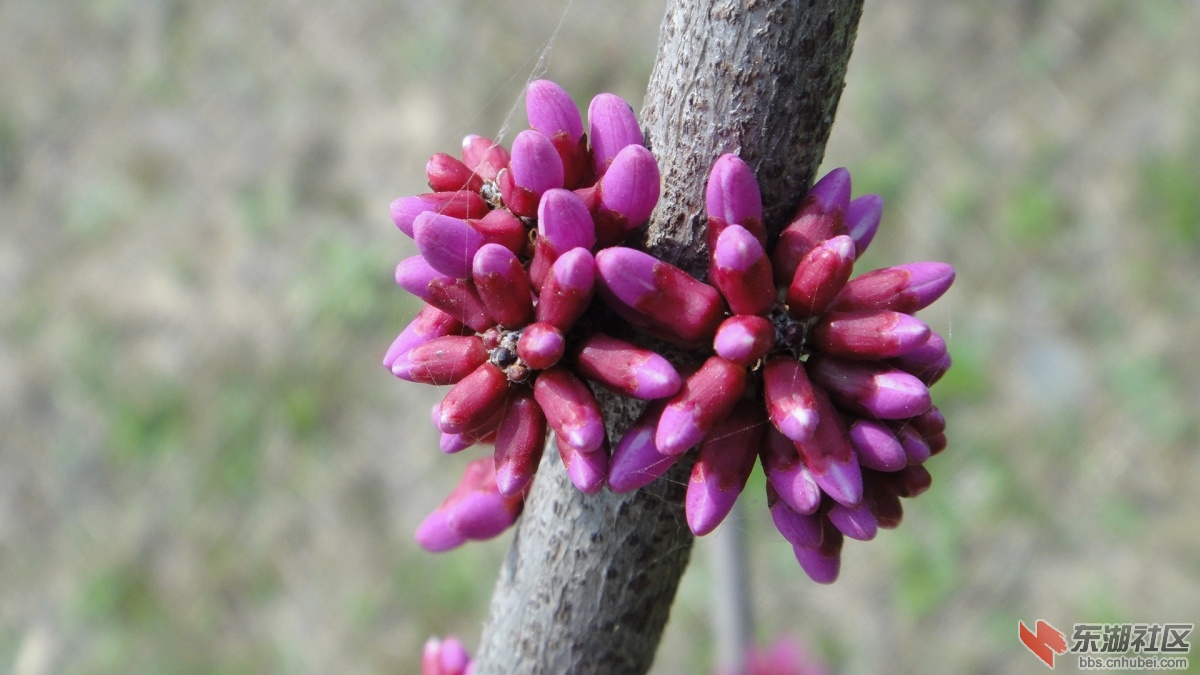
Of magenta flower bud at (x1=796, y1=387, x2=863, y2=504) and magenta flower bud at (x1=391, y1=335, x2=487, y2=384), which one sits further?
magenta flower bud at (x1=391, y1=335, x2=487, y2=384)

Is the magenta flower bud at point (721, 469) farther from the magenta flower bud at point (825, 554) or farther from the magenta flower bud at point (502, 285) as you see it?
the magenta flower bud at point (502, 285)

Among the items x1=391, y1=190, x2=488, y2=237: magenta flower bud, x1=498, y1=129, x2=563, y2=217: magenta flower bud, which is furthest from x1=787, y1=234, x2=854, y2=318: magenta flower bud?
x1=391, y1=190, x2=488, y2=237: magenta flower bud

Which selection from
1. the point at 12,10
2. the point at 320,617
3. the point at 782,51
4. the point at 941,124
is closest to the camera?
the point at 782,51

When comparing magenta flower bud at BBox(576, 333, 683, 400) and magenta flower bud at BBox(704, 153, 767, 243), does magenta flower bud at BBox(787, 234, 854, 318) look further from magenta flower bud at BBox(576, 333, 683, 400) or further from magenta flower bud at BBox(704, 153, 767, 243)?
magenta flower bud at BBox(576, 333, 683, 400)

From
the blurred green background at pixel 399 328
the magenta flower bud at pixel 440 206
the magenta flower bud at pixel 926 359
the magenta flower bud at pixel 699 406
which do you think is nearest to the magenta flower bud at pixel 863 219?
the magenta flower bud at pixel 926 359

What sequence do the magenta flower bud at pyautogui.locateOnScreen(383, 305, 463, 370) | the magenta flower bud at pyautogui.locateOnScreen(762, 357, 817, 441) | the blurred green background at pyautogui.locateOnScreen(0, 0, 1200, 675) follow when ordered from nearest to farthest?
the magenta flower bud at pyautogui.locateOnScreen(762, 357, 817, 441), the magenta flower bud at pyautogui.locateOnScreen(383, 305, 463, 370), the blurred green background at pyautogui.locateOnScreen(0, 0, 1200, 675)

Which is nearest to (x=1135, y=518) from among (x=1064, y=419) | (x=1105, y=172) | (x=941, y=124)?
(x=1064, y=419)

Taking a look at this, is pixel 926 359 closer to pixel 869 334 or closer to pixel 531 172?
pixel 869 334

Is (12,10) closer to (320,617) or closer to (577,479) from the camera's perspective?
(320,617)
